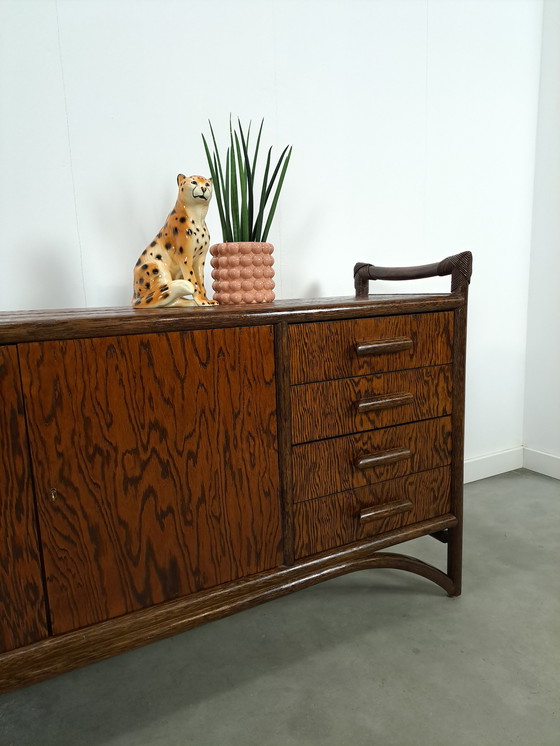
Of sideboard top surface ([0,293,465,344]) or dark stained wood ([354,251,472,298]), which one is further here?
dark stained wood ([354,251,472,298])

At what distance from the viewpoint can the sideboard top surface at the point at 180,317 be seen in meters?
0.87

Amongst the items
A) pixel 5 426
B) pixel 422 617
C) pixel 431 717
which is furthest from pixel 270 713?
pixel 5 426

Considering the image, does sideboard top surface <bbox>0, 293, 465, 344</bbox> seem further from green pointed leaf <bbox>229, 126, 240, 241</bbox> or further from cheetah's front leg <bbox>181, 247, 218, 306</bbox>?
green pointed leaf <bbox>229, 126, 240, 241</bbox>

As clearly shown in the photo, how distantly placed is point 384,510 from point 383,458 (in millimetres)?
121

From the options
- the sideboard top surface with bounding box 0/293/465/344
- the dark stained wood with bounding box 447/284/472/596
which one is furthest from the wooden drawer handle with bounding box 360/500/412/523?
the sideboard top surface with bounding box 0/293/465/344

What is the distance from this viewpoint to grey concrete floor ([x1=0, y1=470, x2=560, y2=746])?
1.02 metres

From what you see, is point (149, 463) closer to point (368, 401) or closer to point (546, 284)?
point (368, 401)

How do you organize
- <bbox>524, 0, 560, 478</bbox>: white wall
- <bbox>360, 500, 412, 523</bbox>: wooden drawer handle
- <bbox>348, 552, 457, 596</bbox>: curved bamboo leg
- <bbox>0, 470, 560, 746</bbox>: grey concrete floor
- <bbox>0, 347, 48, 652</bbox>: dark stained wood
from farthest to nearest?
<bbox>524, 0, 560, 478</bbox>: white wall < <bbox>348, 552, 457, 596</bbox>: curved bamboo leg < <bbox>360, 500, 412, 523</bbox>: wooden drawer handle < <bbox>0, 470, 560, 746</bbox>: grey concrete floor < <bbox>0, 347, 48, 652</bbox>: dark stained wood

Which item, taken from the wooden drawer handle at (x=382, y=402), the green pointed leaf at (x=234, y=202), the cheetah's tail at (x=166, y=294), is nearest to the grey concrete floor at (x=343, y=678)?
the wooden drawer handle at (x=382, y=402)

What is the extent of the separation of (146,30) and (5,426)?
1064mm

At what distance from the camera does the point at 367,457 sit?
1239 millimetres

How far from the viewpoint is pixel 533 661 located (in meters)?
1.18

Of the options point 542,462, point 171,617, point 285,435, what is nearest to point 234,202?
point 285,435

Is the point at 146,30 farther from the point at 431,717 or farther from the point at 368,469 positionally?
the point at 431,717
